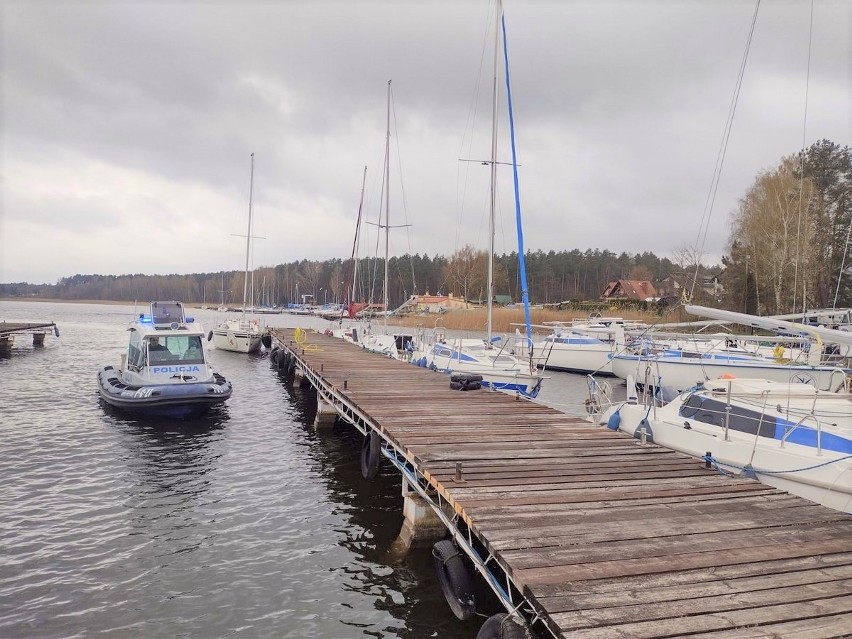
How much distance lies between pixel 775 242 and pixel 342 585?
40656 mm

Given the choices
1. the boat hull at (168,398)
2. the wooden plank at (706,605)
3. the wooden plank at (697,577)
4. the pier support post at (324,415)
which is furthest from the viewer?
the pier support post at (324,415)

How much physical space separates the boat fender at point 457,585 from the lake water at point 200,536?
405mm

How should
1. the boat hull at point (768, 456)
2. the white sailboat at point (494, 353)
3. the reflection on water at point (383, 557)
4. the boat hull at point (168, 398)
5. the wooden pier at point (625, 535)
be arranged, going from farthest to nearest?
the white sailboat at point (494, 353) → the boat hull at point (168, 398) → the boat hull at point (768, 456) → the reflection on water at point (383, 557) → the wooden pier at point (625, 535)

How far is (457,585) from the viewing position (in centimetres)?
657

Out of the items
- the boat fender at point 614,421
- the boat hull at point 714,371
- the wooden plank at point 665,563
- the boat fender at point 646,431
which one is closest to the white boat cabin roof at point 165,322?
the boat fender at point 614,421

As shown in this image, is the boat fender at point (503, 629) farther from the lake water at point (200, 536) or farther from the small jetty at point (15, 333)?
the small jetty at point (15, 333)

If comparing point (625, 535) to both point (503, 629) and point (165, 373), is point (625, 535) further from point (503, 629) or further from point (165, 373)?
point (165, 373)

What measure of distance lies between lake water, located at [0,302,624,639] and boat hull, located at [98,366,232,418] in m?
0.46

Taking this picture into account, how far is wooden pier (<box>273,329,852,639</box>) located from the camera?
439 centimetres

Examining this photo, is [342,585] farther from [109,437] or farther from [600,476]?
[109,437]

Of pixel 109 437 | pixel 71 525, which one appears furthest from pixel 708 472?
pixel 109 437

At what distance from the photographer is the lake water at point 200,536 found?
23.2ft

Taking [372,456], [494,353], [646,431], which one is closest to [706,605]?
[646,431]

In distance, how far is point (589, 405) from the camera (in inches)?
551
